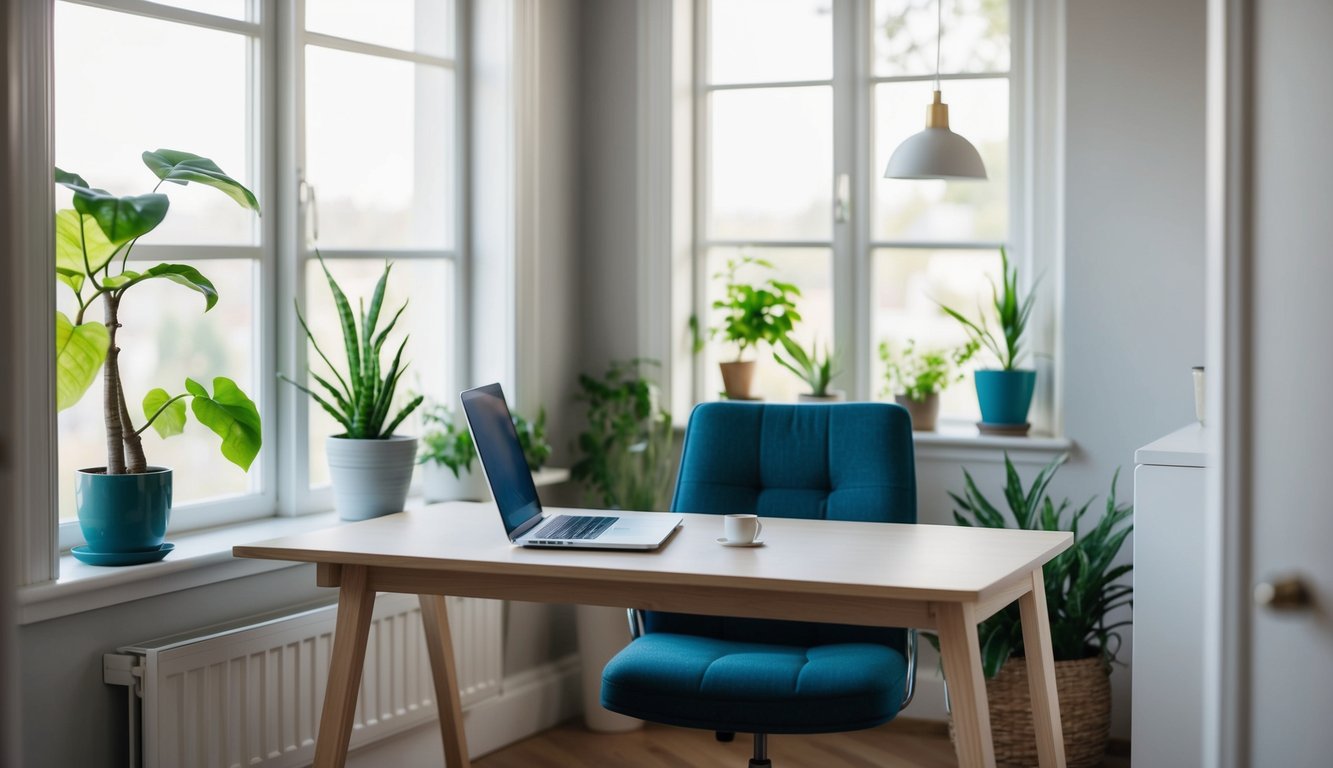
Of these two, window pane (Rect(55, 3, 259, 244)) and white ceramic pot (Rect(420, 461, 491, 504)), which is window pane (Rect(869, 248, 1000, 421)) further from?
window pane (Rect(55, 3, 259, 244))

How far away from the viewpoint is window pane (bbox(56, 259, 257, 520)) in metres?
2.91

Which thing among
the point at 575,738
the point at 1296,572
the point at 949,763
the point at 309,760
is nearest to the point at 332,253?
the point at 309,760

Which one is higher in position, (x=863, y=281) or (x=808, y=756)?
(x=863, y=281)

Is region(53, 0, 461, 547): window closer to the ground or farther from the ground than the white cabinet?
farther from the ground

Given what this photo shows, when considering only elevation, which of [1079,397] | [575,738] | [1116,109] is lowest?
[575,738]

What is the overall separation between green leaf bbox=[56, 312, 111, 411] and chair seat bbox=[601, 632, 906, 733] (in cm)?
120

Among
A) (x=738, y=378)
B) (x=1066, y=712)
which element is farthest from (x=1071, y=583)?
(x=738, y=378)

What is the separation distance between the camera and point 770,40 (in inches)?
166

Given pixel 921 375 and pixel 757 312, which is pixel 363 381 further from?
pixel 921 375

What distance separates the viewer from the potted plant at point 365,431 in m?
3.29

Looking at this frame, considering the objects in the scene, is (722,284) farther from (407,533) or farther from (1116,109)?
(407,533)

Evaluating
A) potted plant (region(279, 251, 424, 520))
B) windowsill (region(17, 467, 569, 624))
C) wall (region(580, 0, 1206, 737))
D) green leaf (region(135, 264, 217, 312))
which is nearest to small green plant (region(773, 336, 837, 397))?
wall (region(580, 0, 1206, 737))

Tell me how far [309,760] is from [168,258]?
1.20 meters

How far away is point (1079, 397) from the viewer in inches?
147
